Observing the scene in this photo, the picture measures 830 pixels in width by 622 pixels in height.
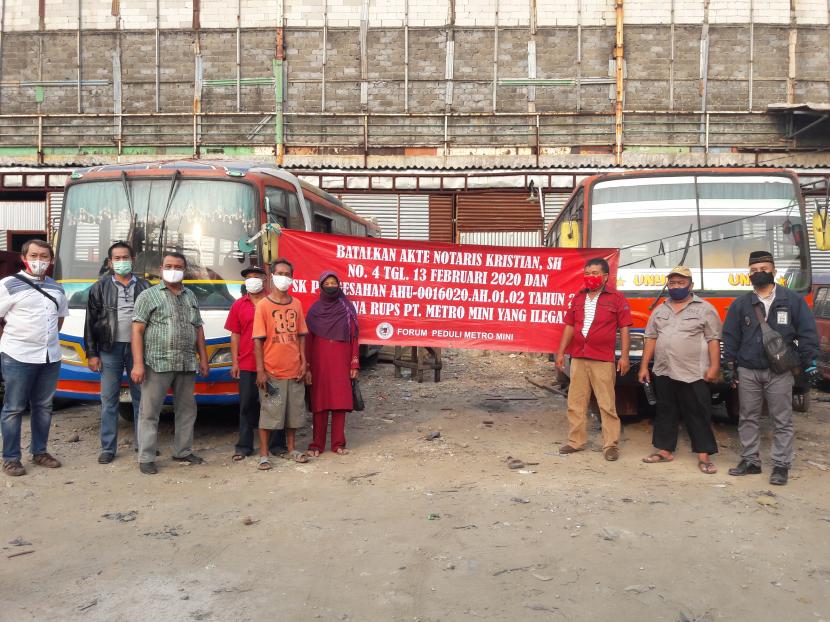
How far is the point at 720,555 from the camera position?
13.0 ft

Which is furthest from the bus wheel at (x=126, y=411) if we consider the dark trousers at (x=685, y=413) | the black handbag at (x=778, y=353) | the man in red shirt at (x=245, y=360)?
the black handbag at (x=778, y=353)

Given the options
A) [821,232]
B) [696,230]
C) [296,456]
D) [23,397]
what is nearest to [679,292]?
[696,230]

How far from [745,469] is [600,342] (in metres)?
1.55

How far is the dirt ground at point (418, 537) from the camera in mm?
3381

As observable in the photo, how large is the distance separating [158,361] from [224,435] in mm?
1771

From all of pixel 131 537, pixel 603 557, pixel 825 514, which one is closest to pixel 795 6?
pixel 825 514

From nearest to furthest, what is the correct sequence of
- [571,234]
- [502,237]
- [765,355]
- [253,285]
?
[765,355] → [253,285] → [571,234] → [502,237]

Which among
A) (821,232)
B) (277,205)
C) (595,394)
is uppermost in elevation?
(277,205)

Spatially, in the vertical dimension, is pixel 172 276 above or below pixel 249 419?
above

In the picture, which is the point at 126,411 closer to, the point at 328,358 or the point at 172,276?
the point at 172,276

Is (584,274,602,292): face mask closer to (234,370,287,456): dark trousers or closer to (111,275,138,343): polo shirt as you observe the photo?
(234,370,287,456): dark trousers

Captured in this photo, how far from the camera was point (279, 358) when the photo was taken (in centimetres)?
590

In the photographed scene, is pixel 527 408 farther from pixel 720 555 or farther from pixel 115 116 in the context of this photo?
pixel 115 116

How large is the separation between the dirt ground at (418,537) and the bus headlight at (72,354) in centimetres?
84
